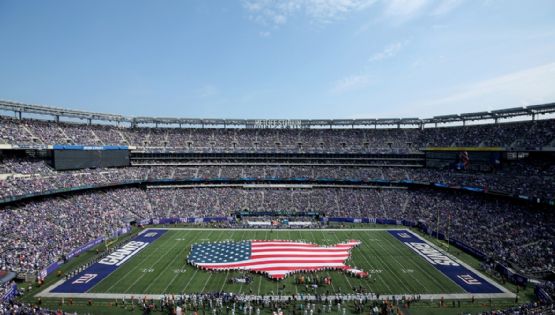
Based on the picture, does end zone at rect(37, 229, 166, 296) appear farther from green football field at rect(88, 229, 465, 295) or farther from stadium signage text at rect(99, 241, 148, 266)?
green football field at rect(88, 229, 465, 295)

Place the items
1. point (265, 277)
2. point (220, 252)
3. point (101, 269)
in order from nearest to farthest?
point (265, 277), point (101, 269), point (220, 252)

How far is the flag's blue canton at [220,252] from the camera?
34250 mm

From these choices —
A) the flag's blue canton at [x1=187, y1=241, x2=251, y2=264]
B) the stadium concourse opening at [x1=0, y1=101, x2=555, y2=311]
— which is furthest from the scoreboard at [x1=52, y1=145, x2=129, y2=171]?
the flag's blue canton at [x1=187, y1=241, x2=251, y2=264]

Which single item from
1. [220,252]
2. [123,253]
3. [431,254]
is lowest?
[431,254]

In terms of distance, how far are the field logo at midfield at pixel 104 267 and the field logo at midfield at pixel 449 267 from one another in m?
32.0

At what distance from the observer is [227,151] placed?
220 ft

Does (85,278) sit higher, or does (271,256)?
(271,256)

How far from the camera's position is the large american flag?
32.4 meters

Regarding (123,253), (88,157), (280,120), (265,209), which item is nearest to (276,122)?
(280,120)

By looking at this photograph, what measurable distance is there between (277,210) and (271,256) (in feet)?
66.2

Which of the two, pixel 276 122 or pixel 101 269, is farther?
pixel 276 122

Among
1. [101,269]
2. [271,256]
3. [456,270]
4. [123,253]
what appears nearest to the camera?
[101,269]

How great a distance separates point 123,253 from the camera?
36781 mm

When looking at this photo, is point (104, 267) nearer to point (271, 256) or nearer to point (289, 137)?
point (271, 256)
